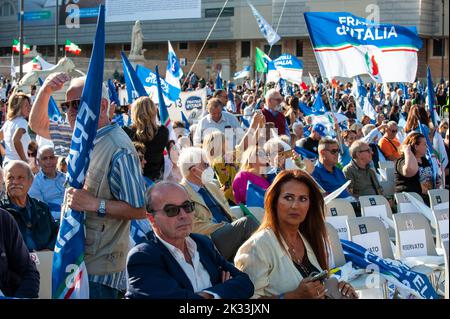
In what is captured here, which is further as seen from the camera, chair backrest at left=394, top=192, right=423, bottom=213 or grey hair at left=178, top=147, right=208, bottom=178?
chair backrest at left=394, top=192, right=423, bottom=213

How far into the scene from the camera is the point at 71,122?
4016 mm

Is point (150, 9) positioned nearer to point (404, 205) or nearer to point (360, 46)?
point (404, 205)

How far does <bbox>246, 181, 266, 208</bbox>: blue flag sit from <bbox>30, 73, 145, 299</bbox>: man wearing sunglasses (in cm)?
256

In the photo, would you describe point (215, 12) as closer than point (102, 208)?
No

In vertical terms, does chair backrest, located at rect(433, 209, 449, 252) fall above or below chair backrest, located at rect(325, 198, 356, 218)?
below

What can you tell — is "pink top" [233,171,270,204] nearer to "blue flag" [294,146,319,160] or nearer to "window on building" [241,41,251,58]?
"blue flag" [294,146,319,160]

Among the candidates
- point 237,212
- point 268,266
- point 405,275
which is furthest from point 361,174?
point 268,266

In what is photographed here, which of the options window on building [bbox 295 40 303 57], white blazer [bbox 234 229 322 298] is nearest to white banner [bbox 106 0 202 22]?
white blazer [bbox 234 229 322 298]

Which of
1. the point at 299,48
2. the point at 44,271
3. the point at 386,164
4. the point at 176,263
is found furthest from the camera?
the point at 299,48

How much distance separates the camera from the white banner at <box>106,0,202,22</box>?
5543 mm

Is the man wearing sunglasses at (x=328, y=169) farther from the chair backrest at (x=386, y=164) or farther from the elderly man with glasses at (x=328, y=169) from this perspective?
the chair backrest at (x=386, y=164)

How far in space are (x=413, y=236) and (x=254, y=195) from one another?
146 cm

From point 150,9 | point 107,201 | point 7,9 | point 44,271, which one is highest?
point 7,9

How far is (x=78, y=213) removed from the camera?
3.83 m
